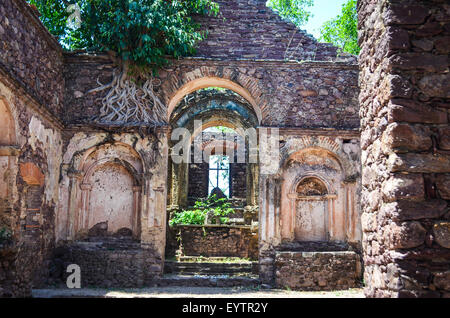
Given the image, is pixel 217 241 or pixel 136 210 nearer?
pixel 136 210

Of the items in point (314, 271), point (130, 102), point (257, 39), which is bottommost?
point (314, 271)

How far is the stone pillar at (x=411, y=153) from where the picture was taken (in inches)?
146

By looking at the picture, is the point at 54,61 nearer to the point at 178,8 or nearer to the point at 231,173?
the point at 178,8

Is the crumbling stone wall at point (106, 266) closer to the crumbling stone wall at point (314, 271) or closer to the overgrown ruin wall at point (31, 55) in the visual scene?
the crumbling stone wall at point (314, 271)

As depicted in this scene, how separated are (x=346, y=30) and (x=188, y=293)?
15.4 m

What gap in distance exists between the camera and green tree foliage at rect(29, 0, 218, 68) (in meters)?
10.3

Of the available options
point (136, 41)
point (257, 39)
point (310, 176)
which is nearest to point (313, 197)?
point (310, 176)

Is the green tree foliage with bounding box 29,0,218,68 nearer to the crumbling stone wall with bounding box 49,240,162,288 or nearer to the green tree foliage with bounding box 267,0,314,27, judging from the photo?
the crumbling stone wall with bounding box 49,240,162,288

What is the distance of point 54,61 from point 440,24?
8462mm

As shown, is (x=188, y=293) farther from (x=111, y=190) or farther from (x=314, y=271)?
(x=111, y=190)

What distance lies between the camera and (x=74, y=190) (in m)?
10.6

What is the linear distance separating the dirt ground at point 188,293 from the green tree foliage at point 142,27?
5018 millimetres

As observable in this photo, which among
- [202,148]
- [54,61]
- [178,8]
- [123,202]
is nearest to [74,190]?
[123,202]

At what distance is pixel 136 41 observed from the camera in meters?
10.6
